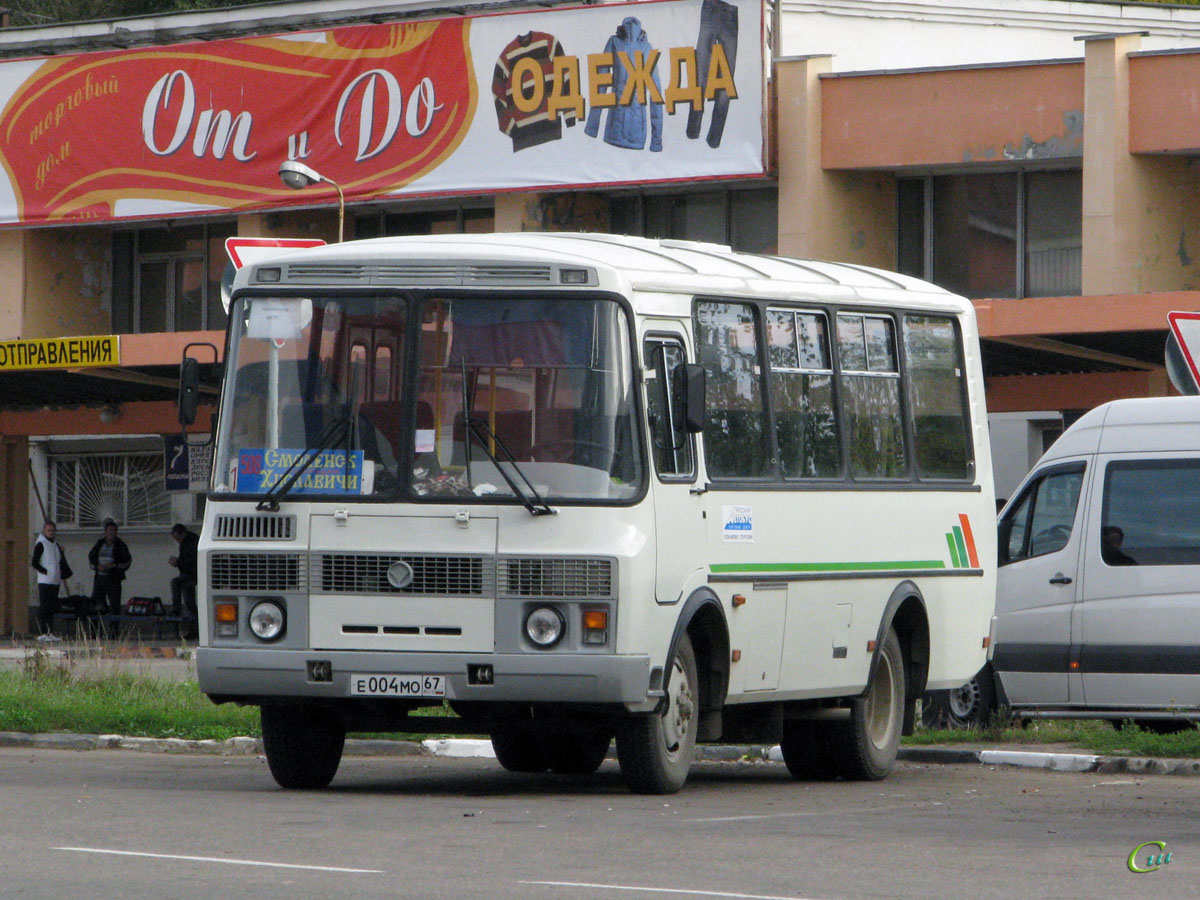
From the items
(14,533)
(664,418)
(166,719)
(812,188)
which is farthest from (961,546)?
(14,533)

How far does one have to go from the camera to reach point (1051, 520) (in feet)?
55.1

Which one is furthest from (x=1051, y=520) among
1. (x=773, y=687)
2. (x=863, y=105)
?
(x=863, y=105)

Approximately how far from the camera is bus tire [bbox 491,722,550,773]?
13.9 m

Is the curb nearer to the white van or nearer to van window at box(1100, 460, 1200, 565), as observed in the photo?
the white van

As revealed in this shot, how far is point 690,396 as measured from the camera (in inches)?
470

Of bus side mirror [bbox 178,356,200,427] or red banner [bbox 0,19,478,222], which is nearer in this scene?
bus side mirror [bbox 178,356,200,427]

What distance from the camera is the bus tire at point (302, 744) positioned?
12531mm

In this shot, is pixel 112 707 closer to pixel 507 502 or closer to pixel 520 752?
pixel 520 752

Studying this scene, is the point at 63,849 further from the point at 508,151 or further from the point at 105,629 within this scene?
the point at 105,629

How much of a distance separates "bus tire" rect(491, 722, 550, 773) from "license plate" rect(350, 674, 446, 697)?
1.90 metres

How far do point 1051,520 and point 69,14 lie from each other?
4402 cm

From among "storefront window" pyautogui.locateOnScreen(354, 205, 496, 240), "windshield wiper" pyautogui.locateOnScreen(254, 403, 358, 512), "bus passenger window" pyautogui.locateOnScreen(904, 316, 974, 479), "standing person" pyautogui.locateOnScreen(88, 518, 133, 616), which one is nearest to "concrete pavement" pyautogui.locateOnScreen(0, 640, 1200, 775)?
"bus passenger window" pyautogui.locateOnScreen(904, 316, 974, 479)

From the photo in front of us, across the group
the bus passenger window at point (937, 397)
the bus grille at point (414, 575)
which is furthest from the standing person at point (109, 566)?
the bus grille at point (414, 575)

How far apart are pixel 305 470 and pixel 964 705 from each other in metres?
7.36
